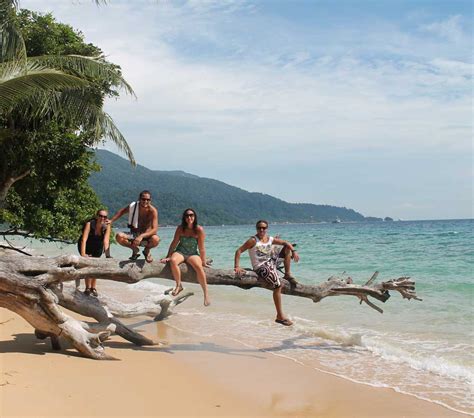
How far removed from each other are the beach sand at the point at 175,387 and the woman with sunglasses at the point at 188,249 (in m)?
0.99

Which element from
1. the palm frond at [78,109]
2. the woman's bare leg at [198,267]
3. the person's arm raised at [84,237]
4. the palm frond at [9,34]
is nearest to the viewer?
the woman's bare leg at [198,267]

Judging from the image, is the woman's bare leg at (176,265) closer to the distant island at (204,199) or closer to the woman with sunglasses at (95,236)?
the woman with sunglasses at (95,236)

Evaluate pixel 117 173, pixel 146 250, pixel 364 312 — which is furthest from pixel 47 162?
pixel 117 173

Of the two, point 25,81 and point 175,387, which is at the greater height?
point 25,81

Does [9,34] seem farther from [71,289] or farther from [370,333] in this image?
[370,333]

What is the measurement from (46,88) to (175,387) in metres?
5.37

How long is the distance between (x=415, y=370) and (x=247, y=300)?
668cm

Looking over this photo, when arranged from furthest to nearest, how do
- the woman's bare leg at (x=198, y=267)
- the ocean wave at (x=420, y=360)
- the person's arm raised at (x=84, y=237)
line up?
the person's arm raised at (x=84, y=237)
the woman's bare leg at (x=198, y=267)
the ocean wave at (x=420, y=360)

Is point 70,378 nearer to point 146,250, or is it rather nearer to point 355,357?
point 146,250

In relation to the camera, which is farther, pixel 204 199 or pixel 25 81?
pixel 204 199

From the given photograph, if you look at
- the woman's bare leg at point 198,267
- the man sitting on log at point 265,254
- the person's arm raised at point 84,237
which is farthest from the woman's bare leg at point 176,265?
the person's arm raised at point 84,237

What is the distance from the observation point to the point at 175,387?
5508mm

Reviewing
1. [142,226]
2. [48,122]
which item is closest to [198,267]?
[142,226]

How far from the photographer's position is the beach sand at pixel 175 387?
4758 millimetres
